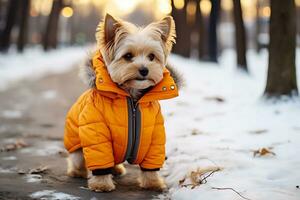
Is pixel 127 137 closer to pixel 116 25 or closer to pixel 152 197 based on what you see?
pixel 152 197

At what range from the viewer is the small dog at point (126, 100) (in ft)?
16.0

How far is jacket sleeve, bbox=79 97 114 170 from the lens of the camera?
4895mm

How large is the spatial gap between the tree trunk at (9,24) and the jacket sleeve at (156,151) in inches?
912

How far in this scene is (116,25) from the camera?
192 inches

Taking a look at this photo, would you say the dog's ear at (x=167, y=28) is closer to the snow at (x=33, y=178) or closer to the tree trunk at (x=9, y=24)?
the snow at (x=33, y=178)

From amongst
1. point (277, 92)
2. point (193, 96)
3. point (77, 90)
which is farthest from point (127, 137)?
point (77, 90)

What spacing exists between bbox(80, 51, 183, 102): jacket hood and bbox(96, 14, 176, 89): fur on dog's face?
7 centimetres

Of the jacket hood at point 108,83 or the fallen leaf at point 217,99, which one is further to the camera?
the fallen leaf at point 217,99

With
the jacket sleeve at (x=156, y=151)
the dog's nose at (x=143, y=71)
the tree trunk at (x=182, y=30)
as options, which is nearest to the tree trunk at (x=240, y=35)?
the tree trunk at (x=182, y=30)

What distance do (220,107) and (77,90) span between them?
21.5 feet

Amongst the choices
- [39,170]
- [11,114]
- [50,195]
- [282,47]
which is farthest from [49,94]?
[50,195]

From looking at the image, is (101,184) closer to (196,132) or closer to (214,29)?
(196,132)

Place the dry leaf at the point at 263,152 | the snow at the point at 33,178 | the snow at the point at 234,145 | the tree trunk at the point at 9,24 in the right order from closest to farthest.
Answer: the snow at the point at 234,145 < the snow at the point at 33,178 < the dry leaf at the point at 263,152 < the tree trunk at the point at 9,24

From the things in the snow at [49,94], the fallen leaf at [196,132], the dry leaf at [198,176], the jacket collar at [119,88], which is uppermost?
the jacket collar at [119,88]
